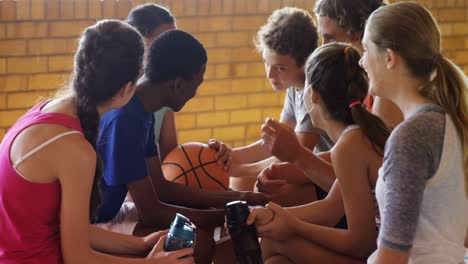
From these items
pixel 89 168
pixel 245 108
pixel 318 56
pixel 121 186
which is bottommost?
pixel 245 108

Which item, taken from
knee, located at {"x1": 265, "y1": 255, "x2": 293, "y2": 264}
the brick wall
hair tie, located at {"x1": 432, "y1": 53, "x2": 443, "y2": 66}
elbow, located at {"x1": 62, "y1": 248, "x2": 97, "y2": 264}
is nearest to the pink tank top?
elbow, located at {"x1": 62, "y1": 248, "x2": 97, "y2": 264}

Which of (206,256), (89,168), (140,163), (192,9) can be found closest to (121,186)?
(140,163)

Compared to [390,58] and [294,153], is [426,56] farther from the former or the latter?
[294,153]

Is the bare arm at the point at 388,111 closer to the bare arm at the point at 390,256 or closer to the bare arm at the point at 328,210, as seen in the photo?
the bare arm at the point at 328,210

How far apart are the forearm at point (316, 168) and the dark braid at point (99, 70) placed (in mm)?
714

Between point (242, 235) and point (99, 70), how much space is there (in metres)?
0.63

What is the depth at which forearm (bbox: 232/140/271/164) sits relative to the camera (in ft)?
10.9

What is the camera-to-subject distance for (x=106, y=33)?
212cm

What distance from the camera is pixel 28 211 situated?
201 cm

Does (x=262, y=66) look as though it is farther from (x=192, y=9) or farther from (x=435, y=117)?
(x=435, y=117)

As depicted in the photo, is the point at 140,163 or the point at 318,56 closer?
the point at 318,56

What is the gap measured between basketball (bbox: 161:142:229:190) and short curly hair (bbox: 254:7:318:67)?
49 cm

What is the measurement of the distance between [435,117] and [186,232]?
76 centimetres

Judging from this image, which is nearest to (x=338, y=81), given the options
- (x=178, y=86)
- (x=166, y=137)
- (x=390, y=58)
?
(x=390, y=58)
